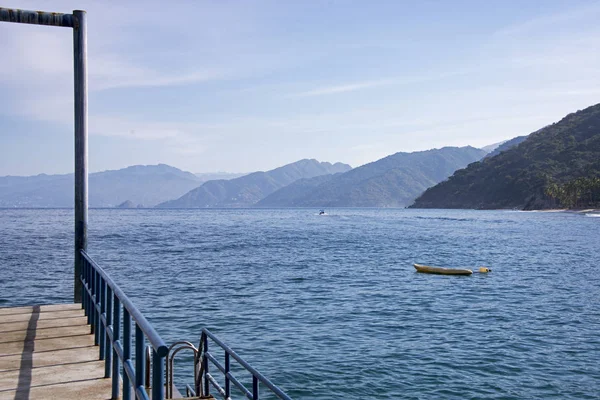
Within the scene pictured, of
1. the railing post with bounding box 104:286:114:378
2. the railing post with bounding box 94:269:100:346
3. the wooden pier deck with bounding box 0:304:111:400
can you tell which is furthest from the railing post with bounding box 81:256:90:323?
the railing post with bounding box 104:286:114:378

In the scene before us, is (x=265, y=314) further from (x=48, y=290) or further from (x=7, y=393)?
(x=7, y=393)

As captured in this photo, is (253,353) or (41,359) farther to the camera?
(253,353)

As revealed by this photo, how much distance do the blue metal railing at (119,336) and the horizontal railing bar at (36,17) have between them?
4.41 metres

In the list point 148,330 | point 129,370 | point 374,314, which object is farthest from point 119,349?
point 374,314

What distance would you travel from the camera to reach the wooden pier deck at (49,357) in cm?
667

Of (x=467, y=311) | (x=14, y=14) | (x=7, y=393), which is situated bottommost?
(x=467, y=311)

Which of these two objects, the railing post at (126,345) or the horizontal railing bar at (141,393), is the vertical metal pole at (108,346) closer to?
the railing post at (126,345)

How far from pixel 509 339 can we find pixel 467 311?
20.2 feet

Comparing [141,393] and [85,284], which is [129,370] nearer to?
[141,393]

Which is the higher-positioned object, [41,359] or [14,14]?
[14,14]

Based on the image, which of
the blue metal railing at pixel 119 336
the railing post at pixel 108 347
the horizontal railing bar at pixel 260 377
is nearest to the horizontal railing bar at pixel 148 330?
the blue metal railing at pixel 119 336

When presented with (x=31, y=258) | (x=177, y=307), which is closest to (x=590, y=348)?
(x=177, y=307)

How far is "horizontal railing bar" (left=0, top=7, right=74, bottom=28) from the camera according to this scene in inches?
390

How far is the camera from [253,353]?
59.1ft
